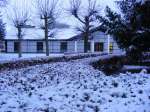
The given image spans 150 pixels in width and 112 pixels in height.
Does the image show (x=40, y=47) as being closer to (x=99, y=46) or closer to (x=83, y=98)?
(x=99, y=46)

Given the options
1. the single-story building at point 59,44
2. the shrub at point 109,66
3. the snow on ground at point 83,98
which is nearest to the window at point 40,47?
the single-story building at point 59,44

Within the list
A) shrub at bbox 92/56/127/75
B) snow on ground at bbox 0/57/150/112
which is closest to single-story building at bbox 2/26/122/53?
shrub at bbox 92/56/127/75

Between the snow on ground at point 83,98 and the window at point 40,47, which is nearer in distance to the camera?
the snow on ground at point 83,98

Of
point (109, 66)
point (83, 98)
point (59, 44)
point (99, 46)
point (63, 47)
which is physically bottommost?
point (83, 98)

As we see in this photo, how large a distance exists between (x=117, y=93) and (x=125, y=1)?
780 inches

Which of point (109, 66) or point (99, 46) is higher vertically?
point (99, 46)

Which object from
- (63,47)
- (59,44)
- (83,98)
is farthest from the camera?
(63,47)

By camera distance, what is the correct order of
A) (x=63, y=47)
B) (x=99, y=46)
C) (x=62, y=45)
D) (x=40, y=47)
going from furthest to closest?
(x=99, y=46) < (x=40, y=47) < (x=63, y=47) < (x=62, y=45)

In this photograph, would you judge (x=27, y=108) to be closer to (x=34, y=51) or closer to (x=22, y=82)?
(x=22, y=82)

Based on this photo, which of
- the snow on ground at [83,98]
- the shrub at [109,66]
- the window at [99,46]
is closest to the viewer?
the snow on ground at [83,98]

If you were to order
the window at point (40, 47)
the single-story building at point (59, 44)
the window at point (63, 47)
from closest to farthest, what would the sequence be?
the single-story building at point (59, 44) < the window at point (63, 47) < the window at point (40, 47)

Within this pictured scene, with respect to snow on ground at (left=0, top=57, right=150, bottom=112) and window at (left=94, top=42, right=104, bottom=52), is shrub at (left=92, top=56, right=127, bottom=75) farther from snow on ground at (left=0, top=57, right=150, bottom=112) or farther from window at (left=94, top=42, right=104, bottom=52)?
window at (left=94, top=42, right=104, bottom=52)

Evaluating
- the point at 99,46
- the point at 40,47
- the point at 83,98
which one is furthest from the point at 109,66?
the point at 99,46

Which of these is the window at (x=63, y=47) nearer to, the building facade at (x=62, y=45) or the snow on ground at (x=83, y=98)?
the building facade at (x=62, y=45)
